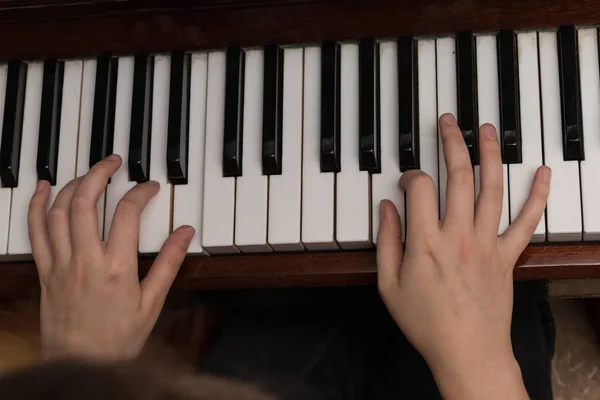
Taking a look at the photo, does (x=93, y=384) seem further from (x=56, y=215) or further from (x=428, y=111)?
(x=428, y=111)

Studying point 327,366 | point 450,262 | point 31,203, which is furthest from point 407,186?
point 31,203

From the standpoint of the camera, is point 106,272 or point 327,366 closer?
point 106,272

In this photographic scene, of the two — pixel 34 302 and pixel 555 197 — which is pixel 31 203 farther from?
pixel 555 197

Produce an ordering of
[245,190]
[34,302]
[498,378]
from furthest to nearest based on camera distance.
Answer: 1. [34,302]
2. [245,190]
3. [498,378]

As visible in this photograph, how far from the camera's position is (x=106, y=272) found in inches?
42.6

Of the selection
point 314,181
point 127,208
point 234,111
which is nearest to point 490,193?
point 314,181

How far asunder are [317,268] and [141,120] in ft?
1.20

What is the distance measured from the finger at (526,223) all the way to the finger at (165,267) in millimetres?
462

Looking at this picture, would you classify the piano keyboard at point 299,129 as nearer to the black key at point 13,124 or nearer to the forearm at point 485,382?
the black key at point 13,124

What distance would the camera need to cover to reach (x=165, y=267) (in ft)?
3.57

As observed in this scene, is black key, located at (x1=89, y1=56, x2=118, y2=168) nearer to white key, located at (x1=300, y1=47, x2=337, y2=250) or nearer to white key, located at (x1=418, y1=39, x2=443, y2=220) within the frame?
white key, located at (x1=300, y1=47, x2=337, y2=250)

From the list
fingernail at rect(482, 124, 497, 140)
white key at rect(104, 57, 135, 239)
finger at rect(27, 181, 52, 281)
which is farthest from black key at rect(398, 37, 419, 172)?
finger at rect(27, 181, 52, 281)

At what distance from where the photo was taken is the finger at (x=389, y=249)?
1036 mm

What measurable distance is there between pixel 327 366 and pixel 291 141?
0.40 metres
